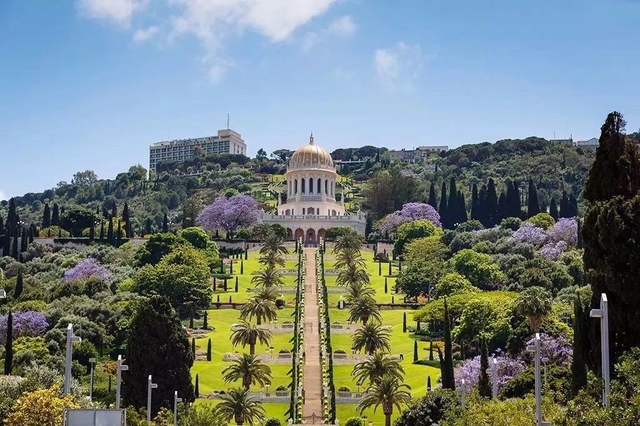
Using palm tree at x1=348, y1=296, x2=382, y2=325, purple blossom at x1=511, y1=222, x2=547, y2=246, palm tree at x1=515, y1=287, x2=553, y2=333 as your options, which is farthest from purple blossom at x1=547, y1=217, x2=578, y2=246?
palm tree at x1=515, y1=287, x2=553, y2=333

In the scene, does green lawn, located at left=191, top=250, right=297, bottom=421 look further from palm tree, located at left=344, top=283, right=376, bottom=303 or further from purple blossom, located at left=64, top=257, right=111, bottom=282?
purple blossom, located at left=64, top=257, right=111, bottom=282

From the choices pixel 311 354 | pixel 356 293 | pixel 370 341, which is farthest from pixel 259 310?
pixel 356 293

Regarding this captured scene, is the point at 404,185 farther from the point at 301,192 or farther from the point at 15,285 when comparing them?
the point at 15,285

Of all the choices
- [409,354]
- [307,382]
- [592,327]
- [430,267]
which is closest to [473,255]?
[430,267]

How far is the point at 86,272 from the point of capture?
278 ft

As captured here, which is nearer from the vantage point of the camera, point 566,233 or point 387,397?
point 387,397

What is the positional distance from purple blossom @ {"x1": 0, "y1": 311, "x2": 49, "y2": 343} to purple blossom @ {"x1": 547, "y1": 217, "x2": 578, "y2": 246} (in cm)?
4990

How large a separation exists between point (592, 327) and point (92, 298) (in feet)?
160

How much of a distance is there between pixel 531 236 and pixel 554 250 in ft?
25.5

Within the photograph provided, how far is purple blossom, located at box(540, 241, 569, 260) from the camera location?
283ft

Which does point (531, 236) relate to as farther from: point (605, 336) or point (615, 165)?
point (605, 336)

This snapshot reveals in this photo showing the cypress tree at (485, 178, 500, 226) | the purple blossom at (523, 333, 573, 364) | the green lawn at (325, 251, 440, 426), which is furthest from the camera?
the cypress tree at (485, 178, 500, 226)

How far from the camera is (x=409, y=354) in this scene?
62.9 meters

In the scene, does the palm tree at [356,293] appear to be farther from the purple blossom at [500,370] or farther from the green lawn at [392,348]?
the purple blossom at [500,370]
